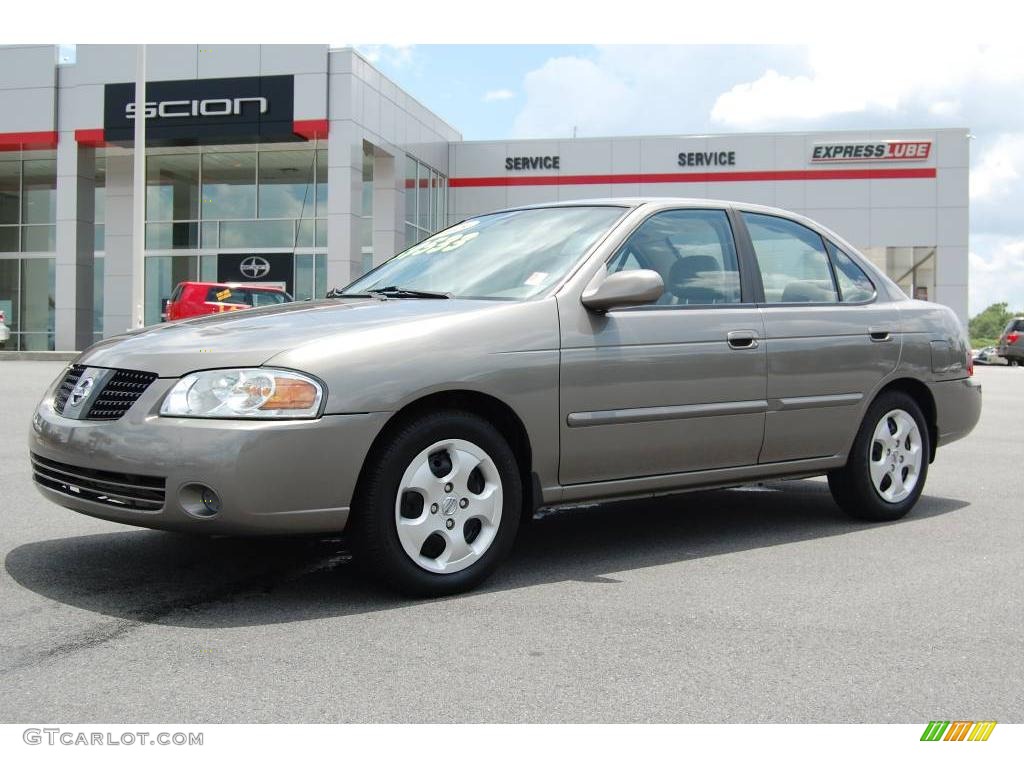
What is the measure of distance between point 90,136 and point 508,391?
26.7 m

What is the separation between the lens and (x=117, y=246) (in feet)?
102

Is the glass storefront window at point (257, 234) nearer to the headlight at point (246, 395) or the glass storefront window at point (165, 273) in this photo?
the glass storefront window at point (165, 273)

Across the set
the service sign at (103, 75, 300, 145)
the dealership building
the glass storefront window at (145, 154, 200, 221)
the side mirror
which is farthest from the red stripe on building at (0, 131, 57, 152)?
the side mirror

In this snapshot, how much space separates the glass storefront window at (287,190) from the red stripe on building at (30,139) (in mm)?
5401

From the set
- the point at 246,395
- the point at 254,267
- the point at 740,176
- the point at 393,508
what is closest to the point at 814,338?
the point at 393,508

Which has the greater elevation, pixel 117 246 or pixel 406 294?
pixel 117 246

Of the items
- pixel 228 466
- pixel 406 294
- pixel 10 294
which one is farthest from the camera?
pixel 10 294

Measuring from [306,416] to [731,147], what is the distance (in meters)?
31.9

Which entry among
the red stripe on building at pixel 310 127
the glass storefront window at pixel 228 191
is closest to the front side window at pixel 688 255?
the red stripe on building at pixel 310 127

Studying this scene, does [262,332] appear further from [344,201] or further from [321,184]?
[321,184]

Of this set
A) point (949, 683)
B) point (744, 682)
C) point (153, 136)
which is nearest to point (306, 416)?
point (744, 682)

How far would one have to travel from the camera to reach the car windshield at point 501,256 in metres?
4.70

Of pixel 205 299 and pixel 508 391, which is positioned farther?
pixel 205 299

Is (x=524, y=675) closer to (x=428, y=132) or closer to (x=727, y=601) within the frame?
(x=727, y=601)
